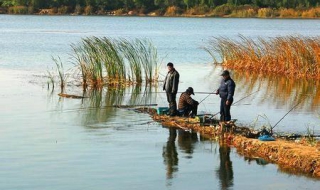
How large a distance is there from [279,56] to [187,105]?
14006 millimetres

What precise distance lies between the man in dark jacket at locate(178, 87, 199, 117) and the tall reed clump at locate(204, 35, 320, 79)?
1136cm

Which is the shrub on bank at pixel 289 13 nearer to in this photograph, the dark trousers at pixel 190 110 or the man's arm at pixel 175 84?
the dark trousers at pixel 190 110

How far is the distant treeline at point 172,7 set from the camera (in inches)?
4006

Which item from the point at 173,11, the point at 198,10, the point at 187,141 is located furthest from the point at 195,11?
the point at 187,141

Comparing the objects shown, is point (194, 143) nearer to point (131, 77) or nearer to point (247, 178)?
point (247, 178)

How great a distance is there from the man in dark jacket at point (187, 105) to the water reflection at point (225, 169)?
120 inches

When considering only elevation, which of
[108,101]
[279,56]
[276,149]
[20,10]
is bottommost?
[276,149]

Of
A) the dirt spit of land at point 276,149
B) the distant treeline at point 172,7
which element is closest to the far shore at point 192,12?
the distant treeline at point 172,7

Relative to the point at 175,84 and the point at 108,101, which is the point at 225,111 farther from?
the point at 108,101

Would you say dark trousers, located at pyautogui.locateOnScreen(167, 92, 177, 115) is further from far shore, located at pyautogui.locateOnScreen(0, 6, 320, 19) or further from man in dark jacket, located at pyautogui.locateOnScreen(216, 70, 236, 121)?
far shore, located at pyautogui.locateOnScreen(0, 6, 320, 19)

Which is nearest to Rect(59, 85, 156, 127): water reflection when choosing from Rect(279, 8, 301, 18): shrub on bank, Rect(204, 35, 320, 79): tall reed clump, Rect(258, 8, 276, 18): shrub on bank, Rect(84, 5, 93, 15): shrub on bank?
Rect(204, 35, 320, 79): tall reed clump

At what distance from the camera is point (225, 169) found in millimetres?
16828

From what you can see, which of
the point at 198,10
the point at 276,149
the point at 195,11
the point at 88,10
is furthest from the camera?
the point at 88,10

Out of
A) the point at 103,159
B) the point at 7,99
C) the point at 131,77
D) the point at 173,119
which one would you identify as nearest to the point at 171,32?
the point at 131,77
